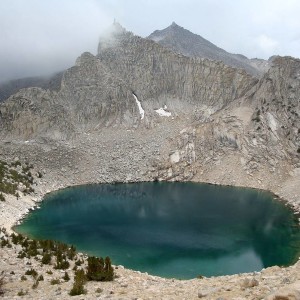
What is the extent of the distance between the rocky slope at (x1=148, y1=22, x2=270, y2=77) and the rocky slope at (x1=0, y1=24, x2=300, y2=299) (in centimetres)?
Result: 5969

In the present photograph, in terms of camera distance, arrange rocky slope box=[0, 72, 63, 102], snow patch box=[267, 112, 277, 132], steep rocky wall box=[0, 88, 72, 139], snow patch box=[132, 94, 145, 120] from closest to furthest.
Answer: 1. snow patch box=[267, 112, 277, 132]
2. steep rocky wall box=[0, 88, 72, 139]
3. snow patch box=[132, 94, 145, 120]
4. rocky slope box=[0, 72, 63, 102]

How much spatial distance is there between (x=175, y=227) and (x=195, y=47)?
136938 mm

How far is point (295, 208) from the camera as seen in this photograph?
54.5 metres

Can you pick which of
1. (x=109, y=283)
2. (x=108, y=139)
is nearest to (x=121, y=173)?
(x=108, y=139)

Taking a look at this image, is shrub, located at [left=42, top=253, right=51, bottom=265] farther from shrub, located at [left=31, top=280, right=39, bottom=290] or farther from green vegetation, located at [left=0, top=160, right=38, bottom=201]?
green vegetation, located at [left=0, top=160, right=38, bottom=201]

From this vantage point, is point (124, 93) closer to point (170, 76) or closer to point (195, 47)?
point (170, 76)

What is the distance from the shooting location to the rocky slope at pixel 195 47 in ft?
522

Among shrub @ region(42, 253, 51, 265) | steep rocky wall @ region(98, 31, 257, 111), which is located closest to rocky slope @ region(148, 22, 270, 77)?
steep rocky wall @ region(98, 31, 257, 111)

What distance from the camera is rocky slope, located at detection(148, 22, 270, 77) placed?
15912 centimetres

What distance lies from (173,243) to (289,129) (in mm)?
48548

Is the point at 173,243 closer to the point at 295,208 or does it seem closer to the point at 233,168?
the point at 295,208

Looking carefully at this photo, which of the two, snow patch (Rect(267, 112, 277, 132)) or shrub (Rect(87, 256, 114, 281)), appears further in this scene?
snow patch (Rect(267, 112, 277, 132))

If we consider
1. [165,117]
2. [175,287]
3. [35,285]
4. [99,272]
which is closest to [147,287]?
[175,287]

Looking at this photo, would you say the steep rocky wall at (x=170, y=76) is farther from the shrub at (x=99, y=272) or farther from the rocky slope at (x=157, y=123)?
the shrub at (x=99, y=272)
